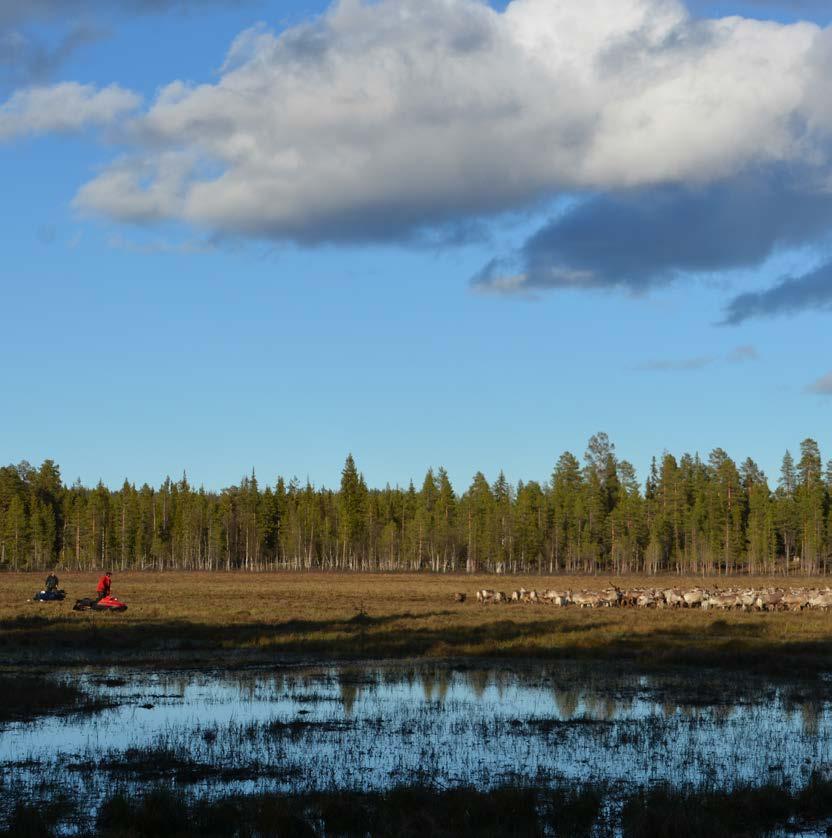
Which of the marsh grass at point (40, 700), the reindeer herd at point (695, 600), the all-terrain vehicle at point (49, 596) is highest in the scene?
the marsh grass at point (40, 700)

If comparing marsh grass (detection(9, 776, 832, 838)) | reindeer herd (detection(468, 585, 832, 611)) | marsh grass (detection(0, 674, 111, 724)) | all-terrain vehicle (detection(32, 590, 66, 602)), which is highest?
marsh grass (detection(9, 776, 832, 838))

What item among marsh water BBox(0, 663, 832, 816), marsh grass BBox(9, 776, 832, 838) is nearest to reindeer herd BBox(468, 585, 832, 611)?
marsh water BBox(0, 663, 832, 816)

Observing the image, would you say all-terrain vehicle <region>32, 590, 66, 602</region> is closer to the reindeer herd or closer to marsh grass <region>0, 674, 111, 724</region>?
the reindeer herd

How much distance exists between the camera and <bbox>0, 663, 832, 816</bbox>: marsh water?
1444cm

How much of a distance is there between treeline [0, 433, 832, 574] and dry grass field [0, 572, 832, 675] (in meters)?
93.4

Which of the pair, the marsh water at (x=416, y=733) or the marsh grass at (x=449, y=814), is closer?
the marsh grass at (x=449, y=814)

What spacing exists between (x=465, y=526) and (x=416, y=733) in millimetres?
135508

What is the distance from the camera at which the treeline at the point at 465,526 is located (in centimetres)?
13800

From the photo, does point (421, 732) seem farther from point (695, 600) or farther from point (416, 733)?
point (695, 600)

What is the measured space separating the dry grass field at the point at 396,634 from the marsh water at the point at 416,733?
393cm

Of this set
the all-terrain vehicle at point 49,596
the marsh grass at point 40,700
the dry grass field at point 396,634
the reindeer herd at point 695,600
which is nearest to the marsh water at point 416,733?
the marsh grass at point 40,700

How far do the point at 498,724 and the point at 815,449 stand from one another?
146 meters

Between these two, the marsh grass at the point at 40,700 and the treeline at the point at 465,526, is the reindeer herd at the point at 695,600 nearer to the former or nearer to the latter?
the marsh grass at the point at 40,700

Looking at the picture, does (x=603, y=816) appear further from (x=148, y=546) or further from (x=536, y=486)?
(x=148, y=546)
